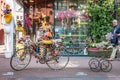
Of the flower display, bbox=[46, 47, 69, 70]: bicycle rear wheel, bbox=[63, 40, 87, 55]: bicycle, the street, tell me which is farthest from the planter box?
the flower display

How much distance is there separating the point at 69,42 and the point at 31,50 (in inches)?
210

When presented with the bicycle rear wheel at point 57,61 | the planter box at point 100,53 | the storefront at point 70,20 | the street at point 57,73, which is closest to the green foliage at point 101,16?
the storefront at point 70,20

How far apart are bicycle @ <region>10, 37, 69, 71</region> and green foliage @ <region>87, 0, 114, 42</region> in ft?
15.4

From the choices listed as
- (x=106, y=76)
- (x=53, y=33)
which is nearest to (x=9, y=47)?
(x=53, y=33)

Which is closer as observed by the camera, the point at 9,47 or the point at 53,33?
the point at 9,47

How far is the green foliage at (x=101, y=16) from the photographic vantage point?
16.5m

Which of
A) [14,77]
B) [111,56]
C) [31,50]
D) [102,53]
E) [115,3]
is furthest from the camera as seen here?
[115,3]

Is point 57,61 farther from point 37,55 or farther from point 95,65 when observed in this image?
point 95,65

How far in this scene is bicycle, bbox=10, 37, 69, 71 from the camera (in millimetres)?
12047

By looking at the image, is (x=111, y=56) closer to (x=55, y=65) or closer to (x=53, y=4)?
(x=55, y=65)

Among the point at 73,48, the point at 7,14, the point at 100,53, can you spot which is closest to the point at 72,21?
the point at 73,48

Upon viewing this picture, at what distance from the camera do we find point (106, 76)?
36.8 ft

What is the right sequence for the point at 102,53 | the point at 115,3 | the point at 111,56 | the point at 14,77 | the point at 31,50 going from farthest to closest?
the point at 115,3, the point at 102,53, the point at 111,56, the point at 31,50, the point at 14,77

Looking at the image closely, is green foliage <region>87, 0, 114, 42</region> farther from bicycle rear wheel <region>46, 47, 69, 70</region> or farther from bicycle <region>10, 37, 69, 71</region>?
bicycle <region>10, 37, 69, 71</region>
